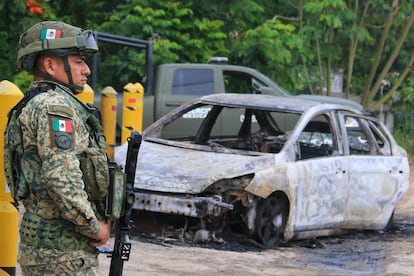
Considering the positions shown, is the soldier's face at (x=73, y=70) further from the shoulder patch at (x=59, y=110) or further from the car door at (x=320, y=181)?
the car door at (x=320, y=181)

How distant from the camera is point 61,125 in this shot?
3.65 metres

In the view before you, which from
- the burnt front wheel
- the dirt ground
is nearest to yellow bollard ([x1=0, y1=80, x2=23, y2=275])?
the dirt ground

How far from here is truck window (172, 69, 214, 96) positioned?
550 inches

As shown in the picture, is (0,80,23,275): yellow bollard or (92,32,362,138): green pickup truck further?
(92,32,362,138): green pickup truck

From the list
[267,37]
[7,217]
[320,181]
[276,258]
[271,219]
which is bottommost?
[276,258]

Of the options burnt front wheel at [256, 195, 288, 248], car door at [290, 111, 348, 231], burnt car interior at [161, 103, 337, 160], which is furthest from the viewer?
burnt car interior at [161, 103, 337, 160]

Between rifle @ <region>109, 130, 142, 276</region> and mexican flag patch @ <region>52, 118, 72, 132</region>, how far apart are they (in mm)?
488

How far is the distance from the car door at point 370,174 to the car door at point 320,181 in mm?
154

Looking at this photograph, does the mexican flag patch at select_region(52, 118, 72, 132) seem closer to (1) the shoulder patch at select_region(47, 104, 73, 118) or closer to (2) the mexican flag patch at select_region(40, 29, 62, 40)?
(1) the shoulder patch at select_region(47, 104, 73, 118)

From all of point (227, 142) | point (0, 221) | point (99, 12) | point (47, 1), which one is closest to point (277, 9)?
point (99, 12)

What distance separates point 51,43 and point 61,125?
1.27 feet

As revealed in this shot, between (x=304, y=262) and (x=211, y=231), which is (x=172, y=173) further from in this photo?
(x=304, y=262)

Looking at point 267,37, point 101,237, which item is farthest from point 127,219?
point 267,37

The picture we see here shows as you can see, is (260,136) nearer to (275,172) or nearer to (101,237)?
(275,172)
